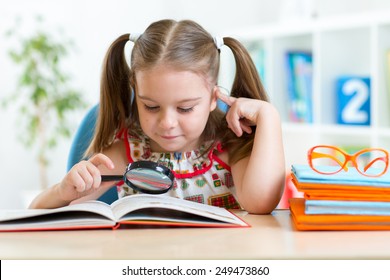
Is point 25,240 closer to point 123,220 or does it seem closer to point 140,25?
point 123,220

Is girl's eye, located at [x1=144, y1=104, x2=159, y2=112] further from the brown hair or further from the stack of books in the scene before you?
the stack of books

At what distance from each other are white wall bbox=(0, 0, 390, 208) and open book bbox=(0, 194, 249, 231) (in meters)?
2.66

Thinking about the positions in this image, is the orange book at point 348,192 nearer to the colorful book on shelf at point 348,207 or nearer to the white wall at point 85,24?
the colorful book on shelf at point 348,207

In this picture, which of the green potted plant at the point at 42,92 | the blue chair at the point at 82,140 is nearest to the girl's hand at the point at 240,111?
the blue chair at the point at 82,140

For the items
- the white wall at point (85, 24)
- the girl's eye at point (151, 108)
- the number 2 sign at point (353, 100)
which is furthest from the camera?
the white wall at point (85, 24)

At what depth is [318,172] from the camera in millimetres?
1098

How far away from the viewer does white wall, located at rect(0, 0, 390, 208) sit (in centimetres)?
365

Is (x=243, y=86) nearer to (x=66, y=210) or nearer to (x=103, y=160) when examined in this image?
(x=103, y=160)

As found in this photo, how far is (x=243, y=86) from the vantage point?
1446 mm

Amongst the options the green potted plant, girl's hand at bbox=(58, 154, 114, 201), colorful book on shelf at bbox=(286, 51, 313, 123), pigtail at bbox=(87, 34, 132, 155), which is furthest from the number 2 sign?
girl's hand at bbox=(58, 154, 114, 201)

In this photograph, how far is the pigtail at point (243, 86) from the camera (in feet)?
4.65

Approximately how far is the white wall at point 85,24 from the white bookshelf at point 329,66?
34cm
